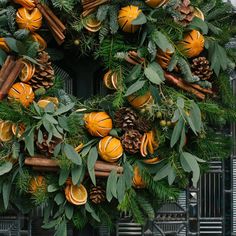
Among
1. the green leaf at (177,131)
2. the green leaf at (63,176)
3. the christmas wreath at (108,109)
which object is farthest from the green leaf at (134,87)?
the green leaf at (63,176)

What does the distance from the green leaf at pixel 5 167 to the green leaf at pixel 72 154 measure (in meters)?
0.14

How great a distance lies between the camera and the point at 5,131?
4.13ft

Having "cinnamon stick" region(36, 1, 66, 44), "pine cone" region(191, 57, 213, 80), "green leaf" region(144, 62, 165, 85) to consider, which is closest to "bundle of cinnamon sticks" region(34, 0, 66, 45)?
"cinnamon stick" region(36, 1, 66, 44)

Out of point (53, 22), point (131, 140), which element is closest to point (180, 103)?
point (131, 140)

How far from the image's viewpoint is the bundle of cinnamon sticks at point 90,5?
4.10 ft

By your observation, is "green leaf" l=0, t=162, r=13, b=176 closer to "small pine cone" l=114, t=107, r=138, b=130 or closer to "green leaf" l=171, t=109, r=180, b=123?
"small pine cone" l=114, t=107, r=138, b=130

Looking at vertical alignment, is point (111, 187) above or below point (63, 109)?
below

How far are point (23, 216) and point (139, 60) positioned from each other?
540 millimetres

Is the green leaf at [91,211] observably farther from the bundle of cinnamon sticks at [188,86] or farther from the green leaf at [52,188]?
the bundle of cinnamon sticks at [188,86]

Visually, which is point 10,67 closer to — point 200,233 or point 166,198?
point 166,198

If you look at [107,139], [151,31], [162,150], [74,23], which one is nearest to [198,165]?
[162,150]

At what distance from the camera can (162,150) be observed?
129 cm

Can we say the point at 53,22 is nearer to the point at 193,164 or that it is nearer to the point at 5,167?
the point at 5,167

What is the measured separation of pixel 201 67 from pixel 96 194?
1.27 ft
